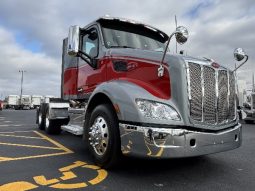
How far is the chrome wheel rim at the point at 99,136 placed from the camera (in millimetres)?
5051

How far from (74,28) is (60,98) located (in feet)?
12.2

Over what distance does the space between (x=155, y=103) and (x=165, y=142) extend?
0.56 meters

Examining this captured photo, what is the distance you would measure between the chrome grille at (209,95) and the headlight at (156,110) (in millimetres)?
299

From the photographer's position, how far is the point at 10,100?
64125 mm

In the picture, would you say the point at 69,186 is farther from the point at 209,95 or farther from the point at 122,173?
the point at 209,95

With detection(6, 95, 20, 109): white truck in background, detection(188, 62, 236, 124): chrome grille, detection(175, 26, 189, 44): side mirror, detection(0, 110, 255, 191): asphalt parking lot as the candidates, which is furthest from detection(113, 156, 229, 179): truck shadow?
detection(6, 95, 20, 109): white truck in background

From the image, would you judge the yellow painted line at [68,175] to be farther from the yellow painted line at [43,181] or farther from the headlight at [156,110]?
the headlight at [156,110]

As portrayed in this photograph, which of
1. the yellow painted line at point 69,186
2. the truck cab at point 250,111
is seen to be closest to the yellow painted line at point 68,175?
the yellow painted line at point 69,186

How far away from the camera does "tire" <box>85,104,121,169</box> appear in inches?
190

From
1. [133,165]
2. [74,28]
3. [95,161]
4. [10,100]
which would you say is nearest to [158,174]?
[133,165]

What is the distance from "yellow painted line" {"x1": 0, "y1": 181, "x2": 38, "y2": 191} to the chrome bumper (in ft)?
4.29

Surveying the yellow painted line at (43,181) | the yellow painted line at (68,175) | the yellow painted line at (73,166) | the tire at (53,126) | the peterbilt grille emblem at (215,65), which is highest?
the peterbilt grille emblem at (215,65)

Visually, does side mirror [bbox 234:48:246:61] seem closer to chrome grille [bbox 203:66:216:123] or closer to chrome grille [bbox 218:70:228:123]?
chrome grille [bbox 218:70:228:123]

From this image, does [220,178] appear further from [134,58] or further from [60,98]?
[60,98]
